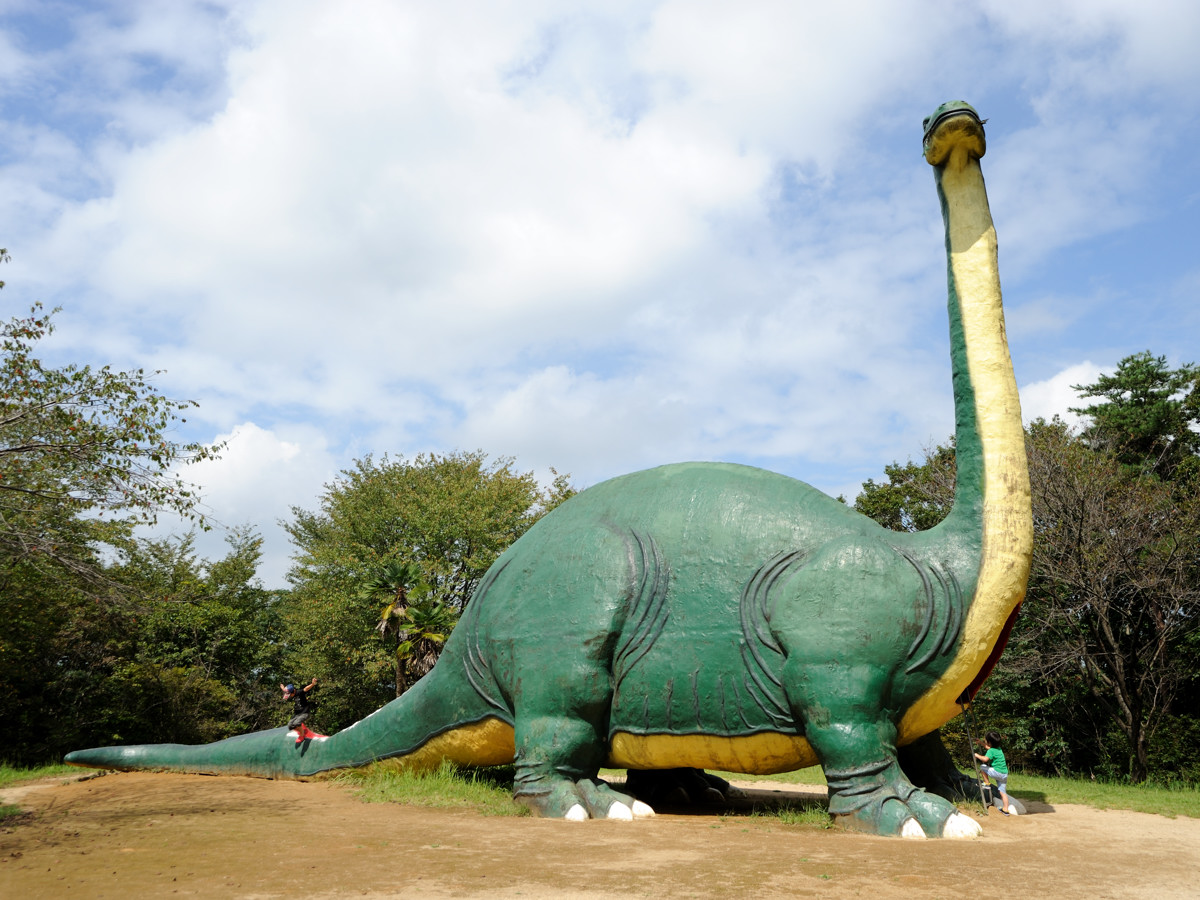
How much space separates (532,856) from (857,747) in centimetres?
247

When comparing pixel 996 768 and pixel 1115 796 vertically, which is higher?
pixel 996 768

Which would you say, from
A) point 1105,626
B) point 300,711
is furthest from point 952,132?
point 1105,626

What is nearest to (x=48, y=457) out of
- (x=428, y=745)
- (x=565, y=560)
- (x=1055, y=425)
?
(x=428, y=745)

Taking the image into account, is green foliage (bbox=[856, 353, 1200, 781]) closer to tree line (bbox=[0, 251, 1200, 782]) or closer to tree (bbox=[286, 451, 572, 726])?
tree line (bbox=[0, 251, 1200, 782])

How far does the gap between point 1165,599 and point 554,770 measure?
12.2 m

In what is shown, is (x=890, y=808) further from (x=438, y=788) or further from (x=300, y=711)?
(x=300, y=711)

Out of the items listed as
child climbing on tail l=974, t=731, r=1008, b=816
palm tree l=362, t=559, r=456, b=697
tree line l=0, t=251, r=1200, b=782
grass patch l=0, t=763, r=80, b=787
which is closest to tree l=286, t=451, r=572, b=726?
tree line l=0, t=251, r=1200, b=782

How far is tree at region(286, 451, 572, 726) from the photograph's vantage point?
22.8m

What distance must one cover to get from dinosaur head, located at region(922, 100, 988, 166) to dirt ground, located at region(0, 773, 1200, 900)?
528 cm

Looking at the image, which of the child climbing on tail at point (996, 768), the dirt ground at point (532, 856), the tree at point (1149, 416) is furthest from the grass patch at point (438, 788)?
the tree at point (1149, 416)

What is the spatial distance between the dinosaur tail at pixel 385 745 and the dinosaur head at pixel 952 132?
6104 mm

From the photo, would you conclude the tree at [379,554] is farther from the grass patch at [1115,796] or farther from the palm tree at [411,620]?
the grass patch at [1115,796]

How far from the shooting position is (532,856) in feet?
17.7

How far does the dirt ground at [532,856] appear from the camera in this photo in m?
4.53
